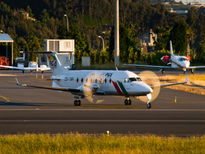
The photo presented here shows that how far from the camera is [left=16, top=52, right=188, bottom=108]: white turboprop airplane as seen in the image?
3372cm

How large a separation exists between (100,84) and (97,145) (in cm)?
1696

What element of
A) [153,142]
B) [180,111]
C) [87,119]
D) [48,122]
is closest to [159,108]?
[180,111]

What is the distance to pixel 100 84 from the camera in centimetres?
3525

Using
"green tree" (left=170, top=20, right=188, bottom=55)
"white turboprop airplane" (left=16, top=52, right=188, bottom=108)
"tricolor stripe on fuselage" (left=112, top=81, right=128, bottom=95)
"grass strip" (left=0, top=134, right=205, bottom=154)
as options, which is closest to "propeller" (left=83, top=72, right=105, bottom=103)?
"white turboprop airplane" (left=16, top=52, right=188, bottom=108)

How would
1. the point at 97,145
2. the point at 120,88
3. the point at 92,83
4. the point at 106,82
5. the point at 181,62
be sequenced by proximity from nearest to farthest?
the point at 97,145 → the point at 120,88 → the point at 106,82 → the point at 92,83 → the point at 181,62

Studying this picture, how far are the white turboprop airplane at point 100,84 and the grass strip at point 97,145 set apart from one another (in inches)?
536

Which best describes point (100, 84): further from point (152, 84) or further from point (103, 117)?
point (152, 84)

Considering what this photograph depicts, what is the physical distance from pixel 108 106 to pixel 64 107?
2951mm

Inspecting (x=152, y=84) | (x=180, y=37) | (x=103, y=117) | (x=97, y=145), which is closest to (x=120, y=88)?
(x=103, y=117)

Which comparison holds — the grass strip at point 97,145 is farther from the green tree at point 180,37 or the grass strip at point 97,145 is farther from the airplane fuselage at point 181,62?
the green tree at point 180,37

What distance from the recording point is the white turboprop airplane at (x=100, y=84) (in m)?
33.7

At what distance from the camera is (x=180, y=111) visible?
33.2 metres

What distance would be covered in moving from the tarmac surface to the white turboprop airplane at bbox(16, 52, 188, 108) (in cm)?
102

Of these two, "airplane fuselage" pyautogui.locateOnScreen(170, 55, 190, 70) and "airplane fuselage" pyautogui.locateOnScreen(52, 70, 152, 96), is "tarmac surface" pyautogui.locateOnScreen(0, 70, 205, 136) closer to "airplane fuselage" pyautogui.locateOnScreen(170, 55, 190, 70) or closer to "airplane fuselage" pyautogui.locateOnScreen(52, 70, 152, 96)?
"airplane fuselage" pyautogui.locateOnScreen(52, 70, 152, 96)
